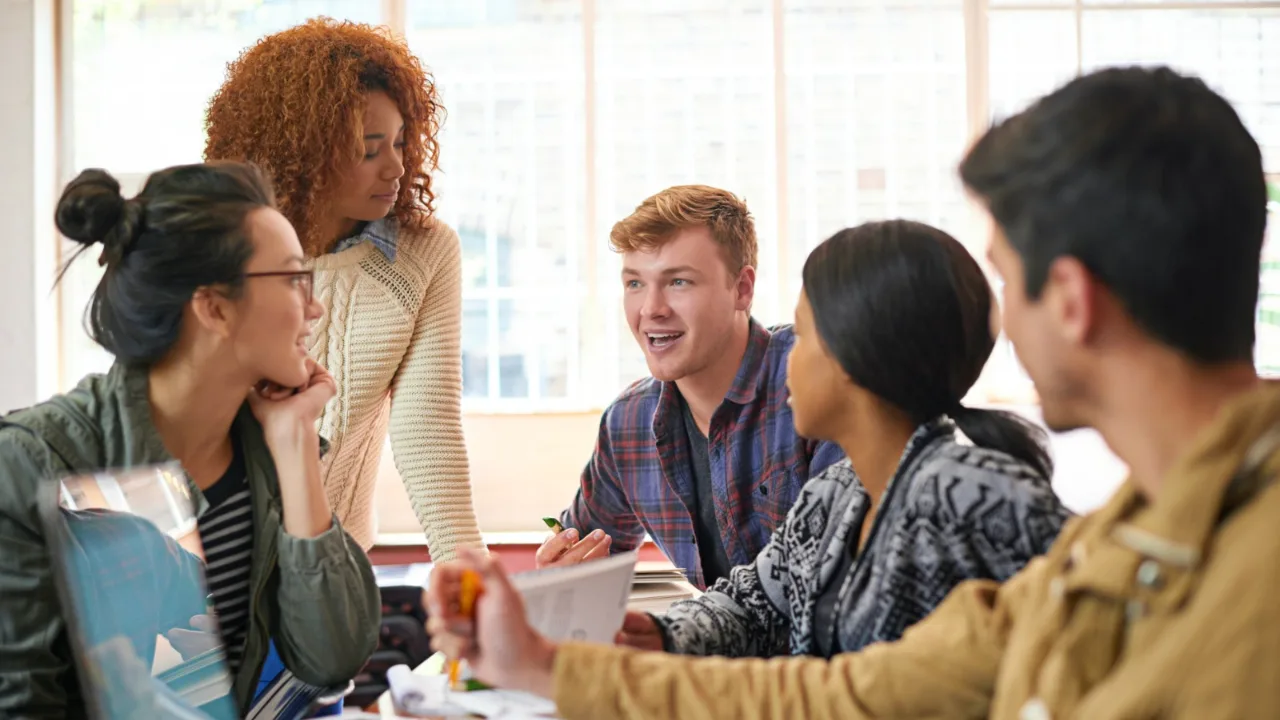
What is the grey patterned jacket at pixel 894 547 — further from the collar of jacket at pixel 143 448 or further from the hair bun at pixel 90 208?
the hair bun at pixel 90 208

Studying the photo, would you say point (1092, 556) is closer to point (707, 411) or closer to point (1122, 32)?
point (707, 411)

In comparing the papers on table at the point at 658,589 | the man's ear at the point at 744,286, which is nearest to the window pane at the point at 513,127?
the man's ear at the point at 744,286

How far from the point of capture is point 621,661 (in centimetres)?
118

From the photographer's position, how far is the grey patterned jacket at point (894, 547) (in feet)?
4.25

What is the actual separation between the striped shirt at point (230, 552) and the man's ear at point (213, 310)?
0.72ft

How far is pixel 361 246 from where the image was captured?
235 cm

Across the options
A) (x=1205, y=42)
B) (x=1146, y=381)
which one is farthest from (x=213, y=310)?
(x=1205, y=42)

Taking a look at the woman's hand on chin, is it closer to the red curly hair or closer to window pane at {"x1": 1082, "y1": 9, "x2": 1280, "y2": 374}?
the red curly hair

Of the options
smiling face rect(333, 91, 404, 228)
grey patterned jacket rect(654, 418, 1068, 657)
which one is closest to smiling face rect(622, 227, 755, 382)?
smiling face rect(333, 91, 404, 228)

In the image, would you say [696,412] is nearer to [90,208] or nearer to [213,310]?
[213,310]

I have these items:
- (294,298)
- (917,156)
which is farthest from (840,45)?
(294,298)

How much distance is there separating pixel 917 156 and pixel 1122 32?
1.35 m

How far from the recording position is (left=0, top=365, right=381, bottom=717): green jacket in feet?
4.50

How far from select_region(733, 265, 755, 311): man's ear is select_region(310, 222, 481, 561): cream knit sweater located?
621mm
